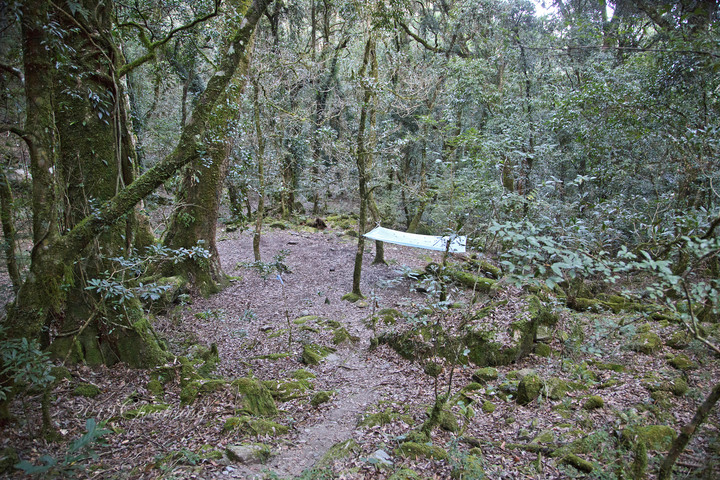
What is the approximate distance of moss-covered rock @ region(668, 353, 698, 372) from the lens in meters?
3.75

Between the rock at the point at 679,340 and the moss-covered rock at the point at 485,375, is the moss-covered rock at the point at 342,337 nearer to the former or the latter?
the moss-covered rock at the point at 485,375

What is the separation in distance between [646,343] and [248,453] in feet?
14.4

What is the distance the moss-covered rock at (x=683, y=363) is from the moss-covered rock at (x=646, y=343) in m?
0.34

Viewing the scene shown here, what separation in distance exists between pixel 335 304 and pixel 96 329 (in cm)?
452

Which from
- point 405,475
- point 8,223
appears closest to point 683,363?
point 405,475

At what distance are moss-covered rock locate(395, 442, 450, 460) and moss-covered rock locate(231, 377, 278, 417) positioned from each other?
4.08 ft

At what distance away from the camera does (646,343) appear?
4285mm

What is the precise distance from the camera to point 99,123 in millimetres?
3377

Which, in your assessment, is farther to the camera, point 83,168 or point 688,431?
point 83,168

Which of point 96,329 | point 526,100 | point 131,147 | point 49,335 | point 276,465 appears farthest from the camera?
point 526,100

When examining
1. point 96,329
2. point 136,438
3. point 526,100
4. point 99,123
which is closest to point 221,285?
point 96,329

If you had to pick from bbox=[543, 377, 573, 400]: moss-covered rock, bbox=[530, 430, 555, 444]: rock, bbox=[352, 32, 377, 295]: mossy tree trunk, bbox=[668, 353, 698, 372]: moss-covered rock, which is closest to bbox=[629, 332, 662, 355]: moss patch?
bbox=[668, 353, 698, 372]: moss-covered rock

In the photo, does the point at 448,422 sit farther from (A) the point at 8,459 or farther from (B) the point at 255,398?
(A) the point at 8,459

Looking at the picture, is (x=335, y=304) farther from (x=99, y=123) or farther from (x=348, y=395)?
(x=99, y=123)
